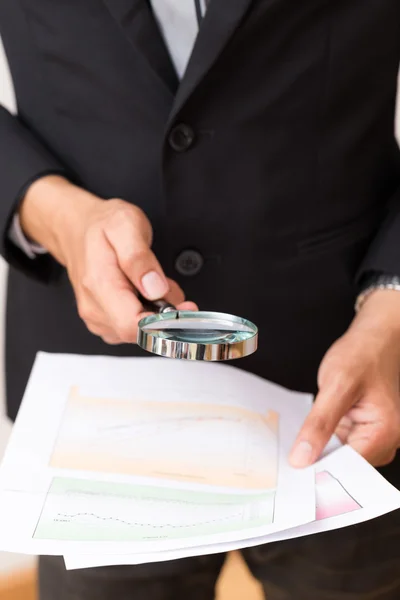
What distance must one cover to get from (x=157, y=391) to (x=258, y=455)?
0.38ft

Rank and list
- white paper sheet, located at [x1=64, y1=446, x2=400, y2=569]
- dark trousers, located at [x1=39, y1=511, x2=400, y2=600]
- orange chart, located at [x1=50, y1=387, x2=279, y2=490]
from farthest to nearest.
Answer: dark trousers, located at [x1=39, y1=511, x2=400, y2=600] < orange chart, located at [x1=50, y1=387, x2=279, y2=490] < white paper sheet, located at [x1=64, y1=446, x2=400, y2=569]

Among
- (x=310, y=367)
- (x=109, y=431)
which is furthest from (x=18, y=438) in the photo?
(x=310, y=367)

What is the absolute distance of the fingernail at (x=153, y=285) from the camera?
0.60m

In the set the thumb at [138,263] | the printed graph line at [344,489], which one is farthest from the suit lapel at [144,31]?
the printed graph line at [344,489]

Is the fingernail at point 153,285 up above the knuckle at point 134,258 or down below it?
below

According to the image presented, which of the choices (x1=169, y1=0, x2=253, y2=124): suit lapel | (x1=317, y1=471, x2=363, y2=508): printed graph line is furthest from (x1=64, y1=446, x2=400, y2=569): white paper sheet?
(x1=169, y1=0, x2=253, y2=124): suit lapel

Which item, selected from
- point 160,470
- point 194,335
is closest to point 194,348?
point 194,335

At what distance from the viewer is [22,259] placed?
766 mm

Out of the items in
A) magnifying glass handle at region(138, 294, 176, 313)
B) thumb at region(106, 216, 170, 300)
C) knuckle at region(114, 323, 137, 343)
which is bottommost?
knuckle at region(114, 323, 137, 343)

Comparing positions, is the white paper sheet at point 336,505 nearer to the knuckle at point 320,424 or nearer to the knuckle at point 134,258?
the knuckle at point 320,424

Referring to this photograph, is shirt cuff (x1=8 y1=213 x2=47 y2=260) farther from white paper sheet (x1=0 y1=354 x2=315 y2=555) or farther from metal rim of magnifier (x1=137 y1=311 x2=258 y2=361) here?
metal rim of magnifier (x1=137 y1=311 x2=258 y2=361)

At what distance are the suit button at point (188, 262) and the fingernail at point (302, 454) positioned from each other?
205 millimetres

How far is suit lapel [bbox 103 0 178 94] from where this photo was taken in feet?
2.13

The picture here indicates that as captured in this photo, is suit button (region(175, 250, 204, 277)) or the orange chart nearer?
the orange chart
